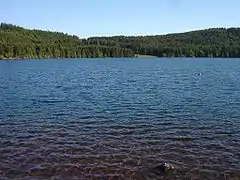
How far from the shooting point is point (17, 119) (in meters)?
33.7

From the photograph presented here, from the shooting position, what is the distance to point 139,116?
35094 mm

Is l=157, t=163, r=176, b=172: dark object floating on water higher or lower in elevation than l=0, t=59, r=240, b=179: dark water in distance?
higher

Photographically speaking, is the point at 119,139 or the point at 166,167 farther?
the point at 119,139

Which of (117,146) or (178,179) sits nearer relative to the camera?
(178,179)

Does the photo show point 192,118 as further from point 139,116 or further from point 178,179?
point 178,179

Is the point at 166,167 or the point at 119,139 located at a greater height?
the point at 166,167

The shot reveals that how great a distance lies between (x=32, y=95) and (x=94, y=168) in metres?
33.0

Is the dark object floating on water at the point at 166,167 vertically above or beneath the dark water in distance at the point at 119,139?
above

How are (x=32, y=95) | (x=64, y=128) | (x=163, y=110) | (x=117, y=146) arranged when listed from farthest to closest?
(x=32, y=95) → (x=163, y=110) → (x=64, y=128) → (x=117, y=146)

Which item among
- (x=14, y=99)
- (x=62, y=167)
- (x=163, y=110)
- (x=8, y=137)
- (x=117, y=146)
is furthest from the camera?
(x=14, y=99)

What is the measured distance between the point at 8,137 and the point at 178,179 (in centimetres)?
1336

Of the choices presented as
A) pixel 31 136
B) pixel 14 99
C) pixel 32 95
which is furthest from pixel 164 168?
pixel 32 95

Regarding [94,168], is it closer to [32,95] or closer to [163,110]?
[163,110]

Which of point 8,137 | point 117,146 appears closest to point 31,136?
point 8,137
